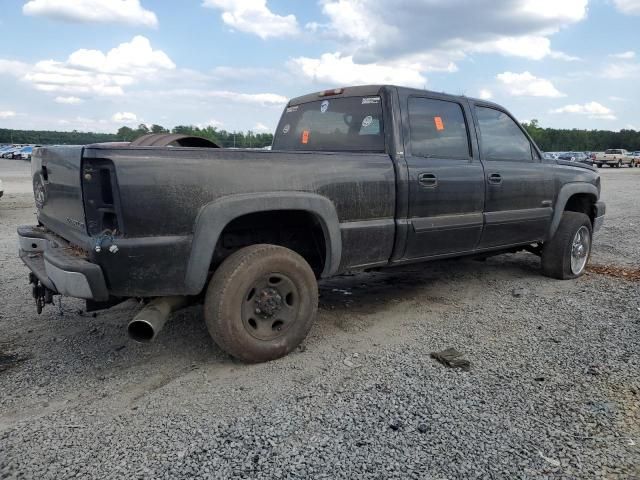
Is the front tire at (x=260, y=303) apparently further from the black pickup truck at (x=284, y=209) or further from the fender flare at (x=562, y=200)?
the fender flare at (x=562, y=200)

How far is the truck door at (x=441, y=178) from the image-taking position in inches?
162

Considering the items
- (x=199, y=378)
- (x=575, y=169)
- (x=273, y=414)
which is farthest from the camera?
(x=575, y=169)

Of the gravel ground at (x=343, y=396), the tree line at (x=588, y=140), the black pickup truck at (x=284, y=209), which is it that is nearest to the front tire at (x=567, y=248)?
the black pickup truck at (x=284, y=209)

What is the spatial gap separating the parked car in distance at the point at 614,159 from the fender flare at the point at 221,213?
174 ft

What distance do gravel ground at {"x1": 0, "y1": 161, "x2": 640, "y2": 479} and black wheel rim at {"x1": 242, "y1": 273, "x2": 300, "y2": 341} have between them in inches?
9.3

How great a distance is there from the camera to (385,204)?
3885 millimetres

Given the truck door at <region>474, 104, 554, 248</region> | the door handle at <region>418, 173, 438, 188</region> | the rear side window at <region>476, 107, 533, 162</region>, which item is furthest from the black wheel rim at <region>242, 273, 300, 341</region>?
the rear side window at <region>476, 107, 533, 162</region>

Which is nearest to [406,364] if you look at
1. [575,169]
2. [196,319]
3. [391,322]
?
[391,322]

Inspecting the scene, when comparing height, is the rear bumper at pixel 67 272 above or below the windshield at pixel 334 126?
below

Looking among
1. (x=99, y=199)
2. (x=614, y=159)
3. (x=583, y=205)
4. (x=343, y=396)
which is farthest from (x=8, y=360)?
(x=614, y=159)

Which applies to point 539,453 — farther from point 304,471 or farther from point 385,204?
point 385,204

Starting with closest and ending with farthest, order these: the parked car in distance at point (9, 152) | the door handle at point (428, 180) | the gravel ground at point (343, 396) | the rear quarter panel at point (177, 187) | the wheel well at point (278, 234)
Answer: the gravel ground at point (343, 396) < the rear quarter panel at point (177, 187) < the wheel well at point (278, 234) < the door handle at point (428, 180) < the parked car in distance at point (9, 152)

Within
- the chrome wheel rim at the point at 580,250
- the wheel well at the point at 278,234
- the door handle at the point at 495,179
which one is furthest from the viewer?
the chrome wheel rim at the point at 580,250

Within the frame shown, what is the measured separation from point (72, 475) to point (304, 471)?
3.30 ft
